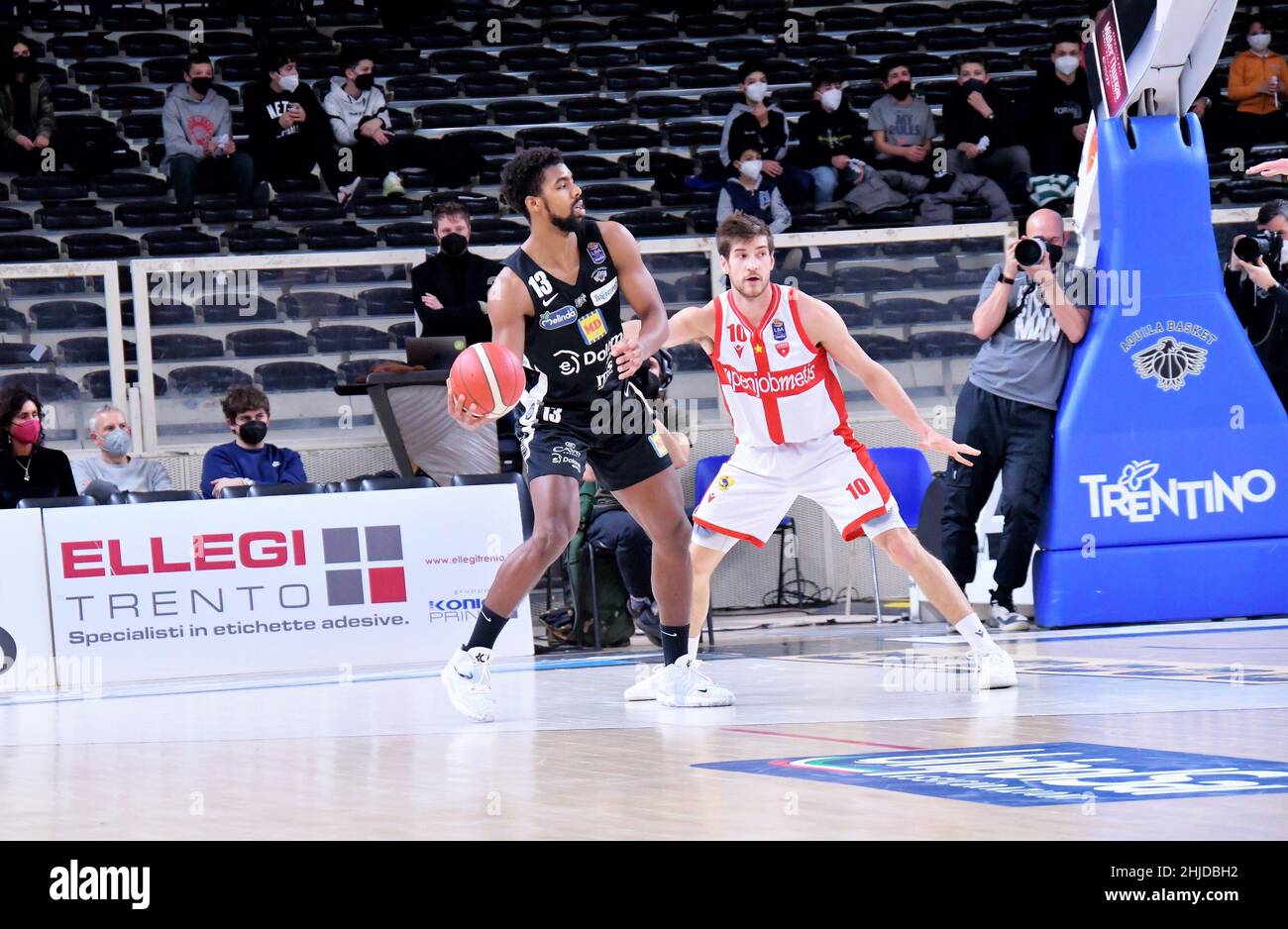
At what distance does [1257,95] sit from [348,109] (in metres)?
8.77

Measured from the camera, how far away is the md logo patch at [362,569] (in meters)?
8.63

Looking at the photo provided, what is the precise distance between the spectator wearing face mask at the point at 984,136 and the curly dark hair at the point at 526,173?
9.32 meters

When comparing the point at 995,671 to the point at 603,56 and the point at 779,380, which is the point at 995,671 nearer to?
the point at 779,380

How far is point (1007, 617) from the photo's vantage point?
9055 mm

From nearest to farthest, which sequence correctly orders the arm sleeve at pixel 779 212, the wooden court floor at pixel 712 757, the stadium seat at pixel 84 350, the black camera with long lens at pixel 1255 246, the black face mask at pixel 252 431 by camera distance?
the wooden court floor at pixel 712 757 < the black camera with long lens at pixel 1255 246 < the black face mask at pixel 252 431 < the stadium seat at pixel 84 350 < the arm sleeve at pixel 779 212

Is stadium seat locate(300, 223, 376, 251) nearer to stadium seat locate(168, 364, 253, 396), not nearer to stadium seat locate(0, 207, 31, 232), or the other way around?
stadium seat locate(0, 207, 31, 232)

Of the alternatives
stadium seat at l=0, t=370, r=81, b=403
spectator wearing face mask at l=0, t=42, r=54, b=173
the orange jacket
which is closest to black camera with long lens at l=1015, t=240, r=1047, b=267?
stadium seat at l=0, t=370, r=81, b=403

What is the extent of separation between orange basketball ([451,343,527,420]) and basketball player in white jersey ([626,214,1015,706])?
1.01 meters

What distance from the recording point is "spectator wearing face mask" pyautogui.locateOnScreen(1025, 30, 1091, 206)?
47.7ft

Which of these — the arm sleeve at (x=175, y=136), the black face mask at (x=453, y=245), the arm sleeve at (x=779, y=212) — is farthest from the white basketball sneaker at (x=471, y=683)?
the arm sleeve at (x=175, y=136)

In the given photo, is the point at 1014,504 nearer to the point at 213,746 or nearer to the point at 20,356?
the point at 213,746

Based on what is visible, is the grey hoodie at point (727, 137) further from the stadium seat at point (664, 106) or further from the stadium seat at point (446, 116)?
the stadium seat at point (446, 116)
